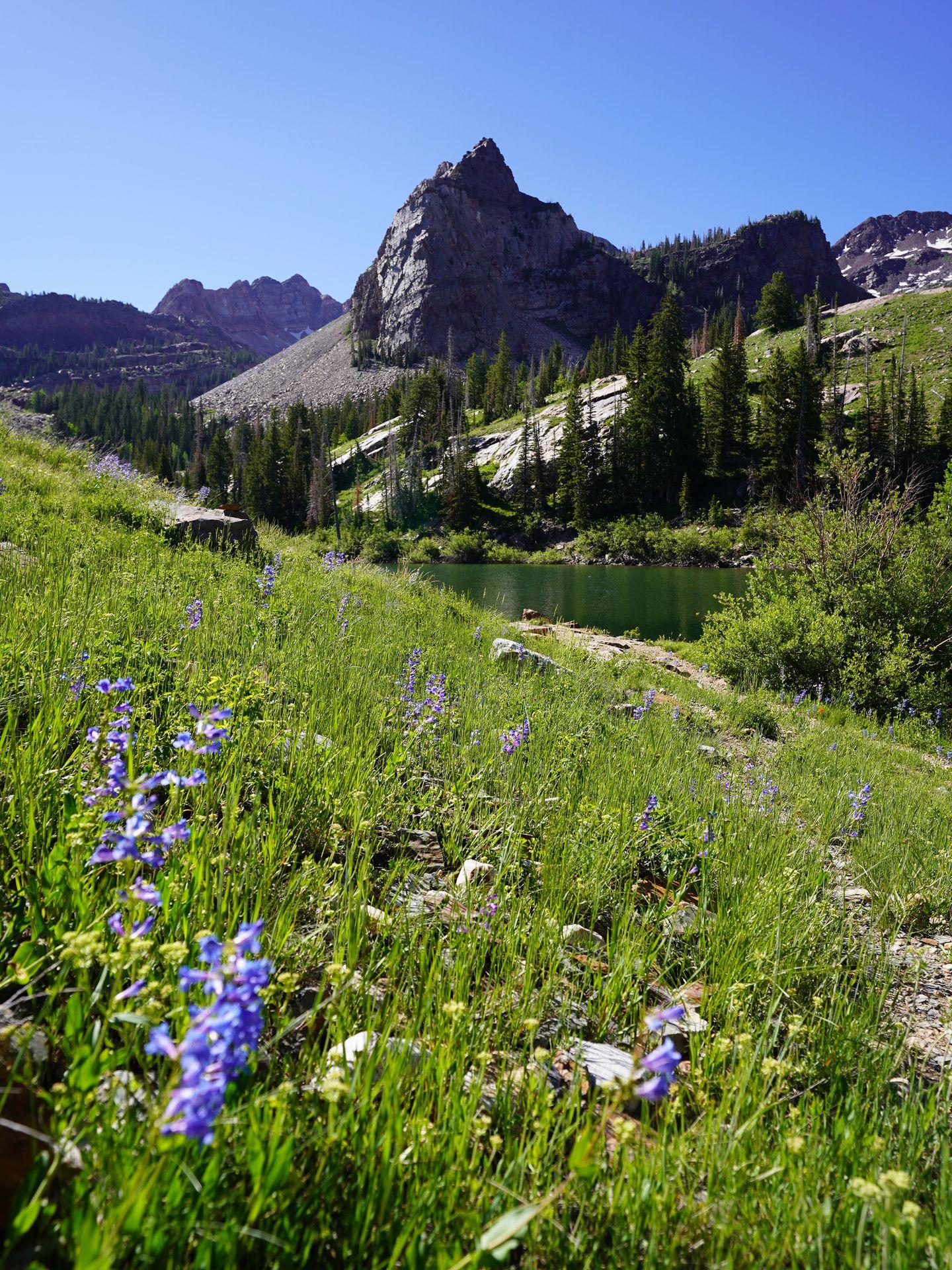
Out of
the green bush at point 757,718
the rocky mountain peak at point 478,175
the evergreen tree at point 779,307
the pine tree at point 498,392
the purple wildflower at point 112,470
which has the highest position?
the rocky mountain peak at point 478,175

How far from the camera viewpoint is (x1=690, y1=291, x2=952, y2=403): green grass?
251 ft

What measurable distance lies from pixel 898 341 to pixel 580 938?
108591 mm

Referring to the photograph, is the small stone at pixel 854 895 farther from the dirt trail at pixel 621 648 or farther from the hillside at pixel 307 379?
the hillside at pixel 307 379

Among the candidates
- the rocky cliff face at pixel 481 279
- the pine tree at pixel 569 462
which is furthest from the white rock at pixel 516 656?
the rocky cliff face at pixel 481 279

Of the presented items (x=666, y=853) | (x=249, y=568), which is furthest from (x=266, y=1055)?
(x=249, y=568)

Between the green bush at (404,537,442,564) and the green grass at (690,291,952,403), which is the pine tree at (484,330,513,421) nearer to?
the green grass at (690,291,952,403)

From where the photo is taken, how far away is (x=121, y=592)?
4867 millimetres

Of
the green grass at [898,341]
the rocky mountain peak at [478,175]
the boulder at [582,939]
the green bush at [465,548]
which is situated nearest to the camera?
the boulder at [582,939]

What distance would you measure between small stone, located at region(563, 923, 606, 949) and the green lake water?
1350cm

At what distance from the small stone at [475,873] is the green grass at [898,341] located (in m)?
84.9

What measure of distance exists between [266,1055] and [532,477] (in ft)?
250

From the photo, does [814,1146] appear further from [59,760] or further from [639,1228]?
[59,760]

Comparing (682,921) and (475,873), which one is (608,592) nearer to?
(682,921)

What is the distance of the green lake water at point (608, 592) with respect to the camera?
86.3ft
